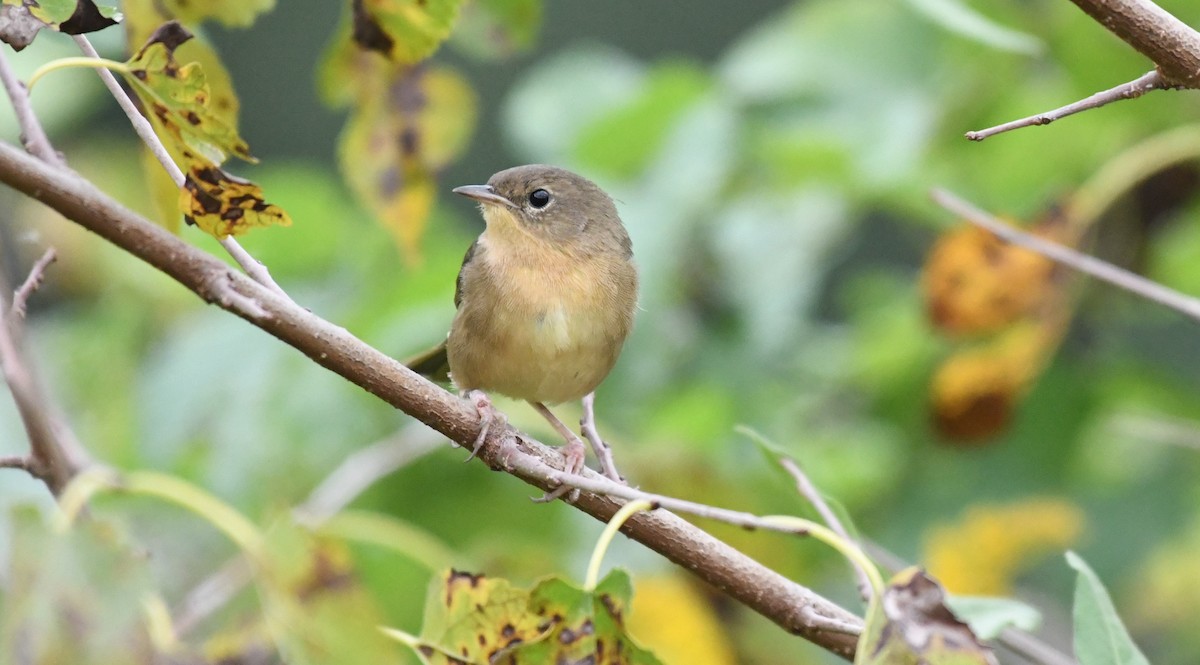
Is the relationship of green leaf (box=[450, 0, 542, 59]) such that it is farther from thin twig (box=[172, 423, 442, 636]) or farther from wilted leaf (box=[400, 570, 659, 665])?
wilted leaf (box=[400, 570, 659, 665])

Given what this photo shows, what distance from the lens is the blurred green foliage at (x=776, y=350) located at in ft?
11.7

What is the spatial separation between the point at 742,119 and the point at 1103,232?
3.61 ft


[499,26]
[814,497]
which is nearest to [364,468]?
[499,26]

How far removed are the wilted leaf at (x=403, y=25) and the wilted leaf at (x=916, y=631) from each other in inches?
46.8

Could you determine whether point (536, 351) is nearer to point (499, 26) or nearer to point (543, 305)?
point (543, 305)

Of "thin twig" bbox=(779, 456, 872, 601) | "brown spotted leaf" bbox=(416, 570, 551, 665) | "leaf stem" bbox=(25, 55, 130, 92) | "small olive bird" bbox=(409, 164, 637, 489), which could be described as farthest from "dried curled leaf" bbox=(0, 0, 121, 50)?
"small olive bird" bbox=(409, 164, 637, 489)

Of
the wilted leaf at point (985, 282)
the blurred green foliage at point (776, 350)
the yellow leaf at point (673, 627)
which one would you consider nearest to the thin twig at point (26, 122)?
the blurred green foliage at point (776, 350)

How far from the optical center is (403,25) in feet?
7.54

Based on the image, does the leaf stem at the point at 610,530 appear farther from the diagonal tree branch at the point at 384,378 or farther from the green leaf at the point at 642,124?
the green leaf at the point at 642,124

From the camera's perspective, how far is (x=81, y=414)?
13.4 feet

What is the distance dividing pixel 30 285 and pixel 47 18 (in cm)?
41

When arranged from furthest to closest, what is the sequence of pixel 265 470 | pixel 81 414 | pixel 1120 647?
pixel 81 414 → pixel 265 470 → pixel 1120 647

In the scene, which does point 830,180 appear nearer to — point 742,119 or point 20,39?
point 742,119

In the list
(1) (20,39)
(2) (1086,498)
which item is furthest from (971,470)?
(1) (20,39)
